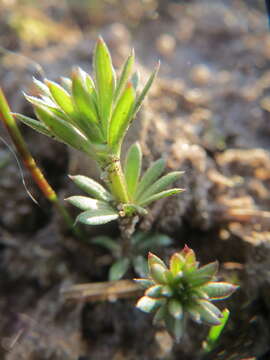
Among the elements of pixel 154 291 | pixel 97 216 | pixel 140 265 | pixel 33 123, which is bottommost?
pixel 140 265

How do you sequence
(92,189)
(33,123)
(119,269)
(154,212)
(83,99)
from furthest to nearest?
(154,212) → (119,269) → (92,189) → (33,123) → (83,99)

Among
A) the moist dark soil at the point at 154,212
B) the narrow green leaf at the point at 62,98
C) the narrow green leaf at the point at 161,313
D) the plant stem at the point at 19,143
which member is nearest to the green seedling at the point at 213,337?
the moist dark soil at the point at 154,212

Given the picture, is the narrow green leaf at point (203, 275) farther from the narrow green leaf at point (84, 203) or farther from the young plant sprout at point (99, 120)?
the narrow green leaf at point (84, 203)

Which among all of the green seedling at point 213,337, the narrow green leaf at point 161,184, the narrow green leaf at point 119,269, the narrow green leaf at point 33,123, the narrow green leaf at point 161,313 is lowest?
the green seedling at point 213,337

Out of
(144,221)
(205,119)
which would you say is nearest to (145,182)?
(144,221)

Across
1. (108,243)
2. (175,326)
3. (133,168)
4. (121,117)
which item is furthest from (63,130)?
(175,326)

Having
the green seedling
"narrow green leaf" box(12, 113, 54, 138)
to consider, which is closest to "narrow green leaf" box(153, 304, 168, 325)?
the green seedling

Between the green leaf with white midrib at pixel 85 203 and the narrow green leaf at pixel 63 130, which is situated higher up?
the narrow green leaf at pixel 63 130

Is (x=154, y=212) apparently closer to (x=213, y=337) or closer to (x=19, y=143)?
(x=213, y=337)
